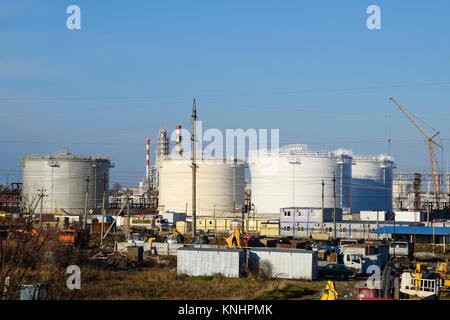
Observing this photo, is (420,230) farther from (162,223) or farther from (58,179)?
(58,179)

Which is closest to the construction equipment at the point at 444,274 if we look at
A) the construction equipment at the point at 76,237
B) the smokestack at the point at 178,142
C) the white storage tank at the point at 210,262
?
the white storage tank at the point at 210,262

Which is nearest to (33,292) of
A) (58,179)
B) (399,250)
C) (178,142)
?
(399,250)

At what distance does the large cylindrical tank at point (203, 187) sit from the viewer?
66.9 m

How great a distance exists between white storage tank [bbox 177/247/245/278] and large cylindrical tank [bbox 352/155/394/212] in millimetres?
51989

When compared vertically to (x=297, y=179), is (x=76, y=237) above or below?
below

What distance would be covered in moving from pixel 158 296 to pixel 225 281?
4124 millimetres

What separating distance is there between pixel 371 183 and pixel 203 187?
2455cm

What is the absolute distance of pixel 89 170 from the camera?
7081 centimetres

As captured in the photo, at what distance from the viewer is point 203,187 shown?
2648 inches

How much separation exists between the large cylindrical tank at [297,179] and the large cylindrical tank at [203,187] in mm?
3402

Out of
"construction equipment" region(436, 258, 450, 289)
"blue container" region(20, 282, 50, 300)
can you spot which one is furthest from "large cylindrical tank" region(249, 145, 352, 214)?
"blue container" region(20, 282, 50, 300)
